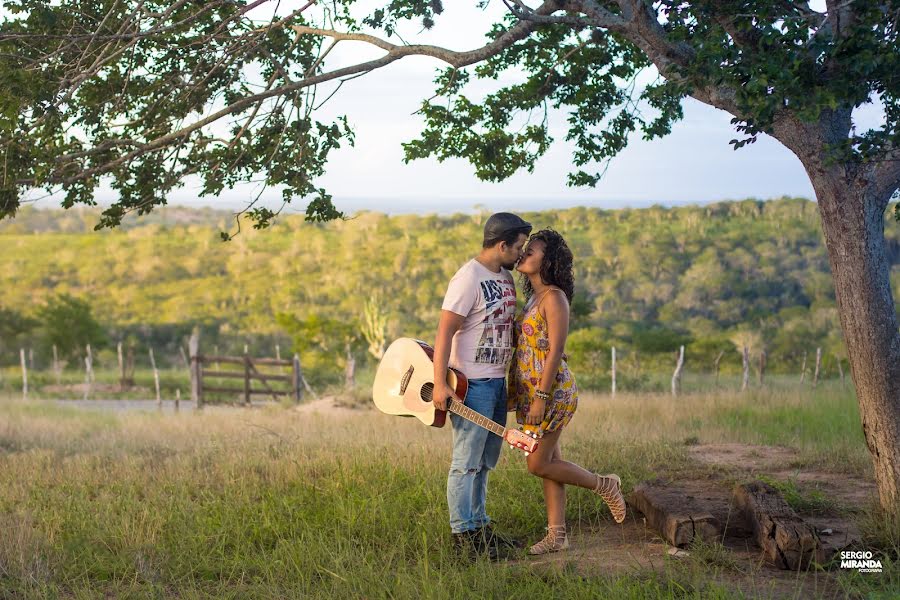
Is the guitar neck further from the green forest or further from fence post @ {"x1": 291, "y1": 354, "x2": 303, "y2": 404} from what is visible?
the green forest

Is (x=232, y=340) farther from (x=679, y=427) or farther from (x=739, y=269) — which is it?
(x=679, y=427)

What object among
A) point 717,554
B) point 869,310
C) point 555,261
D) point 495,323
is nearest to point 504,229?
point 555,261

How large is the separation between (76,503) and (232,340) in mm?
44836

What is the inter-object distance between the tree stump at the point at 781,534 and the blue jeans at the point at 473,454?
1.56 metres

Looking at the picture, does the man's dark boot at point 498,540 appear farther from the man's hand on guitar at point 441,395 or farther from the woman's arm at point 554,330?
the woman's arm at point 554,330

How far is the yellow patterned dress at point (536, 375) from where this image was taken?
5.42m

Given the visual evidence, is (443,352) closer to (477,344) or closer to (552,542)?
(477,344)

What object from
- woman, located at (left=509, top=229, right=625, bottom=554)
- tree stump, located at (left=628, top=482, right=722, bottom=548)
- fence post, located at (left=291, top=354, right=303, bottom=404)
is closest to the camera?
woman, located at (left=509, top=229, right=625, bottom=554)

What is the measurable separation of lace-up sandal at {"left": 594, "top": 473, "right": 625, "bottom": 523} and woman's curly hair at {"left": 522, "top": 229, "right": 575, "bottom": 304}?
116cm

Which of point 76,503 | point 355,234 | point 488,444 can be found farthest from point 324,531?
point 355,234

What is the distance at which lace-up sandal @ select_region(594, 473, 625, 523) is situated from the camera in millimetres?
5699

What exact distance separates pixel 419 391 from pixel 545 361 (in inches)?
29.8

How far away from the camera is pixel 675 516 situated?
5.62 m

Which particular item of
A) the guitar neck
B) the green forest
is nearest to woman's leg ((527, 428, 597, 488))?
the guitar neck
